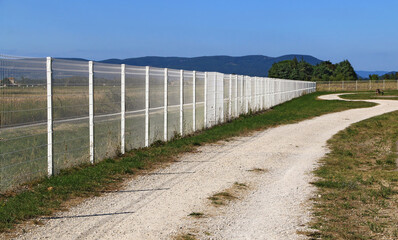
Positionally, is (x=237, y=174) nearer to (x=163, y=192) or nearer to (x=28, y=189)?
(x=163, y=192)

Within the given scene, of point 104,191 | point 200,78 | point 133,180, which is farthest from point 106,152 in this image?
point 200,78

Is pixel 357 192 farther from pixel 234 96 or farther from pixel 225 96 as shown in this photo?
pixel 234 96

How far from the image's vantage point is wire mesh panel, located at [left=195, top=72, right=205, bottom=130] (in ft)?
64.1

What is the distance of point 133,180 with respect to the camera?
382 inches

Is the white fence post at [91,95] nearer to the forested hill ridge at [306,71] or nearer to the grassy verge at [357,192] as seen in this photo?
the grassy verge at [357,192]

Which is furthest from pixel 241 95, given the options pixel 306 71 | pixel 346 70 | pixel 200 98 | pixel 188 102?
pixel 306 71

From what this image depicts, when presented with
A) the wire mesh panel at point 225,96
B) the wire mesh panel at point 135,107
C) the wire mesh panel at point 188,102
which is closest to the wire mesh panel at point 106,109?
the wire mesh panel at point 135,107

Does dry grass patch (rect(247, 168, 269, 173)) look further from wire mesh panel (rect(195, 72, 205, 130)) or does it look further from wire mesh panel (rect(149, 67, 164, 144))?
wire mesh panel (rect(195, 72, 205, 130))

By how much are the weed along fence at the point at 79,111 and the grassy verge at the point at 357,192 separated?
4.95m

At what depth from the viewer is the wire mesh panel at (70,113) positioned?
9711 mm

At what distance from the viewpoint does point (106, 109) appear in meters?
11.8

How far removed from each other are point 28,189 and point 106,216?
230 cm

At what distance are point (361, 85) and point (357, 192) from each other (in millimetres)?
92200

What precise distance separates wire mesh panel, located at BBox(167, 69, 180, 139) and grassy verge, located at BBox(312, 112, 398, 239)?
5023mm
